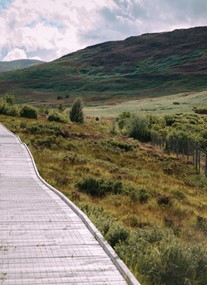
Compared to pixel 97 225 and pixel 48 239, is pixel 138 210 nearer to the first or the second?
pixel 97 225

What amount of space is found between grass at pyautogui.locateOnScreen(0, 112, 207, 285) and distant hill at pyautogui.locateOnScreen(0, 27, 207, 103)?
301 ft

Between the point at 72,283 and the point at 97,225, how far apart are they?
342 cm

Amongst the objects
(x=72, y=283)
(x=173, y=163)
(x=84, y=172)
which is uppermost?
(x=72, y=283)

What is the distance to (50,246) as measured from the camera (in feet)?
28.1

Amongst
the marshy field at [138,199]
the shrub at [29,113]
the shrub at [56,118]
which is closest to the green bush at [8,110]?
the shrub at [29,113]

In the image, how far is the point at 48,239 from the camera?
29.5 ft

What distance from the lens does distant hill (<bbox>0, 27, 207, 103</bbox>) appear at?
137 meters

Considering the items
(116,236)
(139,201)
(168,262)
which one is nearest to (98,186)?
(139,201)

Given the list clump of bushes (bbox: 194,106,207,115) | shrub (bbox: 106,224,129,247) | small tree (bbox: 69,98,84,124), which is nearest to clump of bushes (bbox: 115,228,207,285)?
shrub (bbox: 106,224,129,247)

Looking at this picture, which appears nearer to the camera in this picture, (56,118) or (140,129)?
(140,129)

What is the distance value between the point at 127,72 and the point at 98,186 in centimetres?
14851

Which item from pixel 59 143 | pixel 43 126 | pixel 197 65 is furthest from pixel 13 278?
pixel 197 65

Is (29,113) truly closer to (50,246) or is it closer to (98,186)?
(98,186)

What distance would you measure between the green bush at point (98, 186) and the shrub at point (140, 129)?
3263 centimetres
